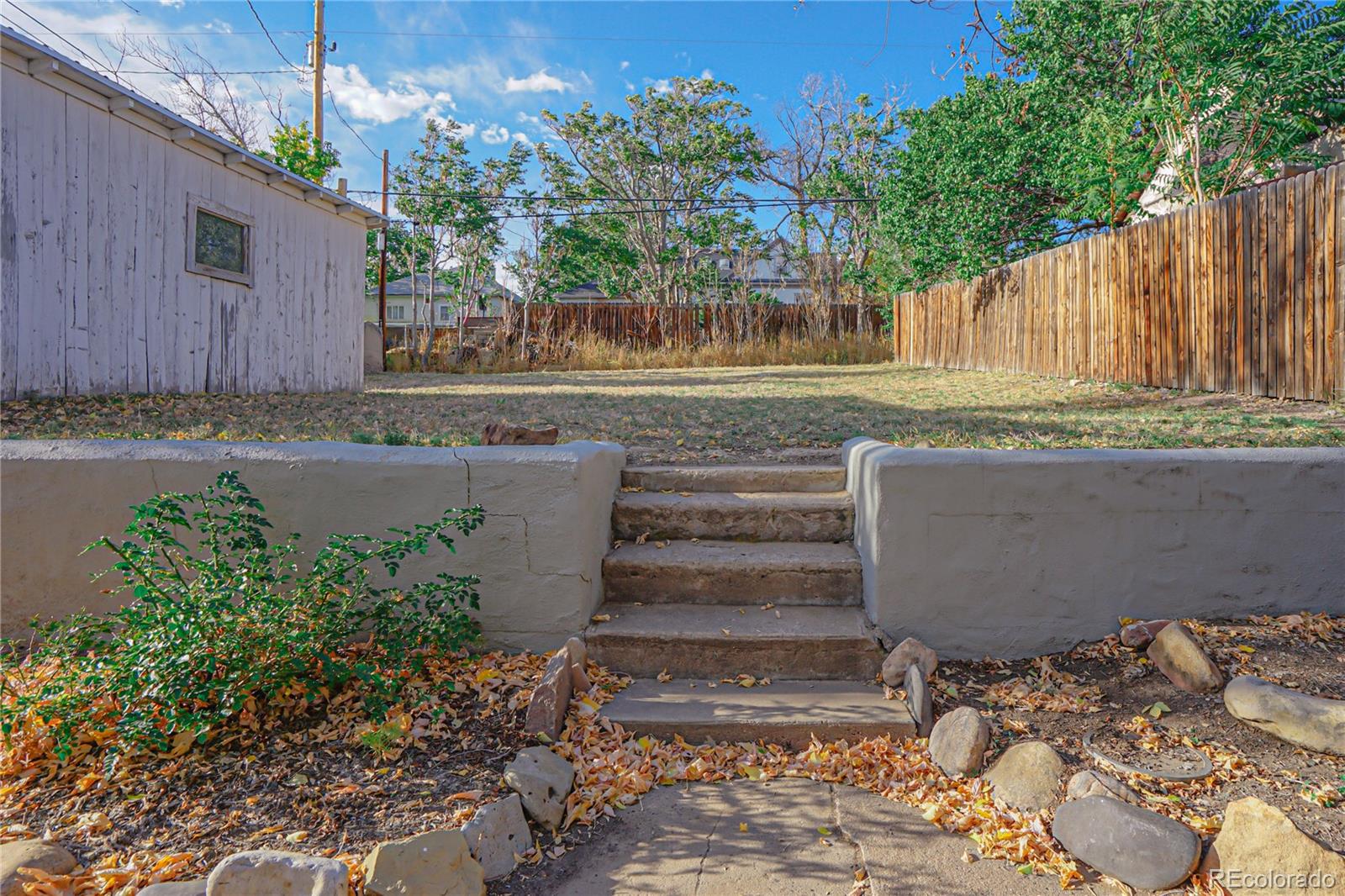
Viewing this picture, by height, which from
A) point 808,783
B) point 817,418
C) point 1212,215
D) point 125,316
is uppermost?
point 1212,215

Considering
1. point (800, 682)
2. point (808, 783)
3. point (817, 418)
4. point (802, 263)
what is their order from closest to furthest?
point (808, 783), point (800, 682), point (817, 418), point (802, 263)

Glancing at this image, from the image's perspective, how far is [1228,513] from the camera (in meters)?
2.70

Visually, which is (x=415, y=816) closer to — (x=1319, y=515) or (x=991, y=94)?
(x=1319, y=515)

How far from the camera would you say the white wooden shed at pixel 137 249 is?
17.0 ft

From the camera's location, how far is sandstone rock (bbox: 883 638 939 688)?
2559 millimetres

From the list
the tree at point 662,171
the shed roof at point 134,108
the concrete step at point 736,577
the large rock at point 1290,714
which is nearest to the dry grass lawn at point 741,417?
the concrete step at point 736,577

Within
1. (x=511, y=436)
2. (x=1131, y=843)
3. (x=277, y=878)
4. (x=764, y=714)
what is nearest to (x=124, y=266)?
(x=511, y=436)

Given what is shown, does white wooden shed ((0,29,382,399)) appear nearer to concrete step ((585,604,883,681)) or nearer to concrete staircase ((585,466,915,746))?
concrete staircase ((585,466,915,746))

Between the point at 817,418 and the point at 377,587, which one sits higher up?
the point at 817,418

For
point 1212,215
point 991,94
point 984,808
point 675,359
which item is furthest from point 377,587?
point 675,359

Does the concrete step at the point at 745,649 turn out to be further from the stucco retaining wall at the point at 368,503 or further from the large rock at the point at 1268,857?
the large rock at the point at 1268,857

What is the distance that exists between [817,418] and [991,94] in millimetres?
7678

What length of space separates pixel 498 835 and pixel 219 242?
22.8 ft

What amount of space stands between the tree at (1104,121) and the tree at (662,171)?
23.3ft
